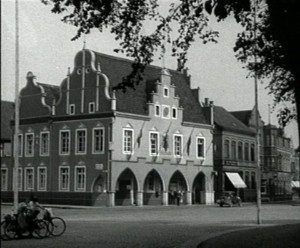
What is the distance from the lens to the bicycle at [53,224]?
18048mm

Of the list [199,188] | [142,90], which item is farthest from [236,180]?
[142,90]

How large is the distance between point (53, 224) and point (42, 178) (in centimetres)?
3737

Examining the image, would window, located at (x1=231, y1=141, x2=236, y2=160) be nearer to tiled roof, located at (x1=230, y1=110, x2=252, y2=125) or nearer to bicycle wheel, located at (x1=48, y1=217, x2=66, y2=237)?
tiled roof, located at (x1=230, y1=110, x2=252, y2=125)

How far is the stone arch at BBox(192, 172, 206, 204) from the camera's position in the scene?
61.3 m

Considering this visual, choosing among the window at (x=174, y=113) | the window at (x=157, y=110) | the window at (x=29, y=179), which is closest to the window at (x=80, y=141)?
the window at (x=29, y=179)

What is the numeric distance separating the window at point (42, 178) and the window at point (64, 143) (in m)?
2.73

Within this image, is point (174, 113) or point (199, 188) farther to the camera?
point (199, 188)

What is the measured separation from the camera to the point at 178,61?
17031 mm

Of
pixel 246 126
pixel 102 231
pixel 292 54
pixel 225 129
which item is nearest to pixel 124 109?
pixel 225 129

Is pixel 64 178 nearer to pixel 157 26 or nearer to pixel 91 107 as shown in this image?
pixel 91 107

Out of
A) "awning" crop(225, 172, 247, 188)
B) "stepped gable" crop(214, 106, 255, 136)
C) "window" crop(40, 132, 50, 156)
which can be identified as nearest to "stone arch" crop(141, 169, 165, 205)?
"window" crop(40, 132, 50, 156)

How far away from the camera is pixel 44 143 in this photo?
55875mm

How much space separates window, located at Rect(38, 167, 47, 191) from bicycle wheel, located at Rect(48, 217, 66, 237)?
3543 cm

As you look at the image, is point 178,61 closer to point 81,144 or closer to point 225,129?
point 81,144
